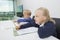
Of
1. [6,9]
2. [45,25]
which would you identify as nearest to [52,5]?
[45,25]

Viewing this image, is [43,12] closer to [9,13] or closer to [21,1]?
[21,1]

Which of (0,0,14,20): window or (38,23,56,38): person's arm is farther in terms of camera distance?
(0,0,14,20): window

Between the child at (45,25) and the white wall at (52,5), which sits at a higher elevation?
the white wall at (52,5)

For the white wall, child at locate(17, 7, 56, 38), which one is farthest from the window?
child at locate(17, 7, 56, 38)

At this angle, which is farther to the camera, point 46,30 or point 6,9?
point 6,9

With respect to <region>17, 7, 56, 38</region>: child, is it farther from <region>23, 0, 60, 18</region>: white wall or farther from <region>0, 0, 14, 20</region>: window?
<region>0, 0, 14, 20</region>: window

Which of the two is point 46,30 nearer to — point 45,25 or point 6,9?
point 45,25

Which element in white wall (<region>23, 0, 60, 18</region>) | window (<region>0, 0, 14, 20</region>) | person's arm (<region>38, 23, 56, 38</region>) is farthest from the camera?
window (<region>0, 0, 14, 20</region>)

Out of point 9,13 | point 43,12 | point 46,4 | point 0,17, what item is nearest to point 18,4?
point 9,13

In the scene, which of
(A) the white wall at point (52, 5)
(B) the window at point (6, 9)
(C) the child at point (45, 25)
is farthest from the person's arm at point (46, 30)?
(B) the window at point (6, 9)

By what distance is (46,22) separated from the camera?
1012 mm

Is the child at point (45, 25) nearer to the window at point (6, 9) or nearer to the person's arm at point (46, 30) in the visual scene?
the person's arm at point (46, 30)

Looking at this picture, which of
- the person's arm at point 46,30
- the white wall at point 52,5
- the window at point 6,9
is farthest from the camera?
the window at point 6,9

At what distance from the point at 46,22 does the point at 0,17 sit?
2272 millimetres
